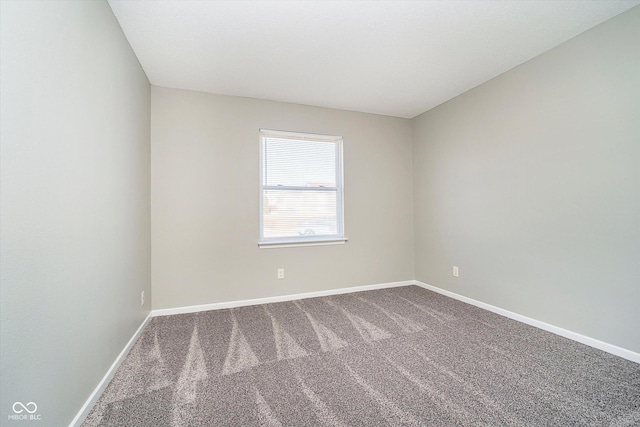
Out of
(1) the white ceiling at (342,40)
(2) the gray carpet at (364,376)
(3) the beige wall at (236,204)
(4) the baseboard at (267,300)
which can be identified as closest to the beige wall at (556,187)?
(1) the white ceiling at (342,40)

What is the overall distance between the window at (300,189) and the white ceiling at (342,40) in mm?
678

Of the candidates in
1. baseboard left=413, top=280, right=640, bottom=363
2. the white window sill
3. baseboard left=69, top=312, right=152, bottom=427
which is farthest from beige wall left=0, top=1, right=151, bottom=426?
baseboard left=413, top=280, right=640, bottom=363

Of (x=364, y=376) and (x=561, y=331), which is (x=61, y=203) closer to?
(x=364, y=376)

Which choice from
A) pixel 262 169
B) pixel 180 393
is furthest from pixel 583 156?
pixel 180 393

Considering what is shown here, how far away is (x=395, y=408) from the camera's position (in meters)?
1.48

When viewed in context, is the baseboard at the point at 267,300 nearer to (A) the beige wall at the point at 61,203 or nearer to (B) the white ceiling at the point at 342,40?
(A) the beige wall at the point at 61,203

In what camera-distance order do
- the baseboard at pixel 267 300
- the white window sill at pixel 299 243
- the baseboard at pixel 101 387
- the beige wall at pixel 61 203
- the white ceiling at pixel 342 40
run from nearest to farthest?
the beige wall at pixel 61 203 → the baseboard at pixel 101 387 → the white ceiling at pixel 342 40 → the baseboard at pixel 267 300 → the white window sill at pixel 299 243

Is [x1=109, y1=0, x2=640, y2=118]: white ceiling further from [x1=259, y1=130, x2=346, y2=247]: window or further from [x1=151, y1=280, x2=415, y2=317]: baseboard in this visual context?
[x1=151, y1=280, x2=415, y2=317]: baseboard

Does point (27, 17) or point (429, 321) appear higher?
point (27, 17)

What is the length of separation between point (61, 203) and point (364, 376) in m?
1.96

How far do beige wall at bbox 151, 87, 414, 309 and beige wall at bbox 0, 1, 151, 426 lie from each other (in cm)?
85

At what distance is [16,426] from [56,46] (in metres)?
1.55

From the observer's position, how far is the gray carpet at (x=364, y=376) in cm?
143

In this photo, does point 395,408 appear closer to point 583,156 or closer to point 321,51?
point 583,156
